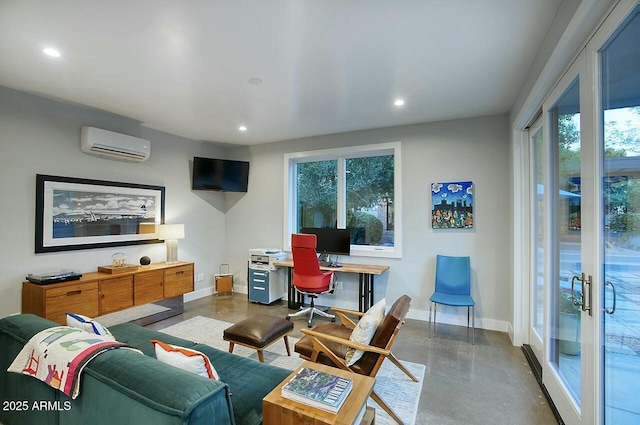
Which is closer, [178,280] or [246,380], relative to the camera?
[246,380]

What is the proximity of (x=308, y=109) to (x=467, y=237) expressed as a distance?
267cm

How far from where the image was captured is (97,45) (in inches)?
89.4

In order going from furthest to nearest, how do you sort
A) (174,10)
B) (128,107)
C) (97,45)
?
(128,107), (97,45), (174,10)

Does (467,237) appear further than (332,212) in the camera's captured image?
No

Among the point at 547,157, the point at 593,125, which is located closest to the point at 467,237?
the point at 547,157

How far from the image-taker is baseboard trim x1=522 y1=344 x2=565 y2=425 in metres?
2.11

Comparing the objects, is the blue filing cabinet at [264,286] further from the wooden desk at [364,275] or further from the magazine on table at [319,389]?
the magazine on table at [319,389]

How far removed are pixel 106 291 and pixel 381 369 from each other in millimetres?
3201

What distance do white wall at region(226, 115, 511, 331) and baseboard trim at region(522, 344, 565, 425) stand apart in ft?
2.12

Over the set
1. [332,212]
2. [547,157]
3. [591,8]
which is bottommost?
[332,212]

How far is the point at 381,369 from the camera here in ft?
9.07

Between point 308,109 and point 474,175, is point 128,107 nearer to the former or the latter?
point 308,109

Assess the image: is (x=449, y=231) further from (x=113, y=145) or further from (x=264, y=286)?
(x=113, y=145)

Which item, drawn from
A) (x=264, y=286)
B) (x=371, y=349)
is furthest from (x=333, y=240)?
(x=371, y=349)
